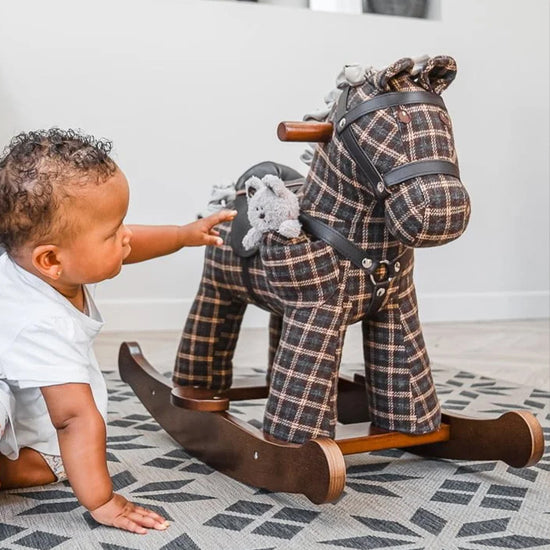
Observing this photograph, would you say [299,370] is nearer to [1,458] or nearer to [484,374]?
[1,458]

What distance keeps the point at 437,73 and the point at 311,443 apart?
0.39 metres

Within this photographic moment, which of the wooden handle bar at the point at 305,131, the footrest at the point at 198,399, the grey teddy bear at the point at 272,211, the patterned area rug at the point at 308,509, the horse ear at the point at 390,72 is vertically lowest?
the patterned area rug at the point at 308,509

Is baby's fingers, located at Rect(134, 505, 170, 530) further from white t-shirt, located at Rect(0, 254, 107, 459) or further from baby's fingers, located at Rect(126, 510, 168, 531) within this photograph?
white t-shirt, located at Rect(0, 254, 107, 459)

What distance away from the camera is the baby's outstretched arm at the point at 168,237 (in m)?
0.91

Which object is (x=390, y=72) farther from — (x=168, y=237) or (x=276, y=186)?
(x=168, y=237)

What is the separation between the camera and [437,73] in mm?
773

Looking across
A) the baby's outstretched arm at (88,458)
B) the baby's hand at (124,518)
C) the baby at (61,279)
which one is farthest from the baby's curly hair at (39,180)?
the baby's hand at (124,518)

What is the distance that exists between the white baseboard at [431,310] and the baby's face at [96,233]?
Result: 4.68 ft

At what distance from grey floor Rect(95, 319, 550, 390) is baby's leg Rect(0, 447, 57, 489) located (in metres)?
0.73

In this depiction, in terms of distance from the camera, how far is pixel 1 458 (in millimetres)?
782

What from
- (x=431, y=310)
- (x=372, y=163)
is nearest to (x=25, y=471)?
(x=372, y=163)

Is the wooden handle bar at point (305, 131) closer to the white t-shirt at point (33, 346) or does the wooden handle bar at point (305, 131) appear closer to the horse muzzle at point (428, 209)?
the horse muzzle at point (428, 209)

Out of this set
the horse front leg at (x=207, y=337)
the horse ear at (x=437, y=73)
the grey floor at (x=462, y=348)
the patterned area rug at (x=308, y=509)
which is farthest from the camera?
the grey floor at (x=462, y=348)

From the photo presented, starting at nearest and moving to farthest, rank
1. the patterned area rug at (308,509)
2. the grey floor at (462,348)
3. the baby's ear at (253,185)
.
Answer: the patterned area rug at (308,509) → the baby's ear at (253,185) → the grey floor at (462,348)
